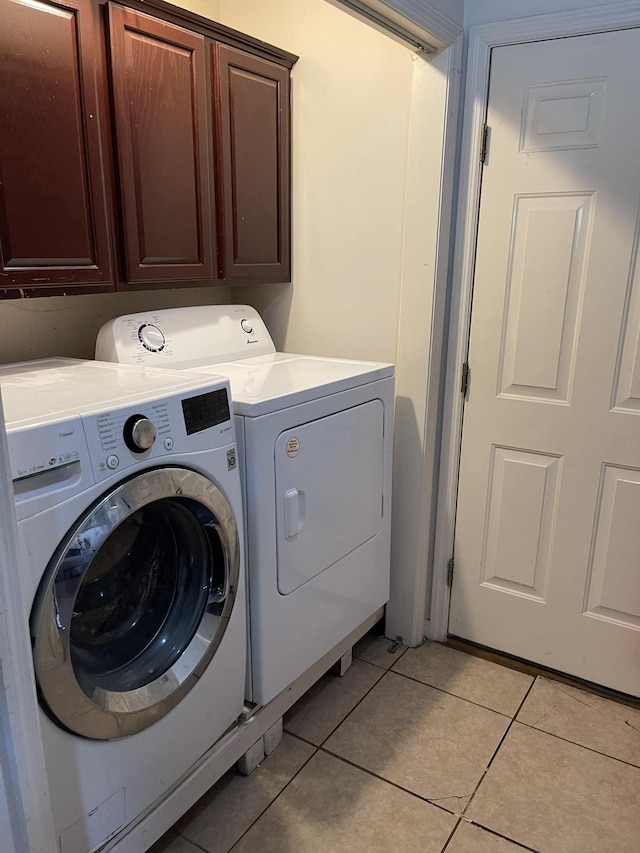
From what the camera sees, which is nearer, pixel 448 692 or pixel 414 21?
pixel 414 21

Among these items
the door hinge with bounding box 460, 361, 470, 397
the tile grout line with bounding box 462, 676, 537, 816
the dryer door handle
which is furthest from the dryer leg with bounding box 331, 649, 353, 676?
the door hinge with bounding box 460, 361, 470, 397

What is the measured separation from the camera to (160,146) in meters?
1.75

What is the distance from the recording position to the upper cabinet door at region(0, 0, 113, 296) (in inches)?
55.6

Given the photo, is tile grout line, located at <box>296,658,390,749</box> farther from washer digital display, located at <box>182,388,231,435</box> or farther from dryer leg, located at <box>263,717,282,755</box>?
washer digital display, located at <box>182,388,231,435</box>

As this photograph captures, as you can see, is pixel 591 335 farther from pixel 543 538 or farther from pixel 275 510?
pixel 275 510

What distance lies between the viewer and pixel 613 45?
169cm

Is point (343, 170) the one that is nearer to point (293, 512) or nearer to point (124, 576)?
point (293, 512)

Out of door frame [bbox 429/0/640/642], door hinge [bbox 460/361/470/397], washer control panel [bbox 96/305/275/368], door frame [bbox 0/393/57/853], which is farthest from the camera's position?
door hinge [bbox 460/361/470/397]

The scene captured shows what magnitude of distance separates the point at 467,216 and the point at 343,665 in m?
1.53

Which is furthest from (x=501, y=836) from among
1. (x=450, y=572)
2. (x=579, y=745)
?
(x=450, y=572)

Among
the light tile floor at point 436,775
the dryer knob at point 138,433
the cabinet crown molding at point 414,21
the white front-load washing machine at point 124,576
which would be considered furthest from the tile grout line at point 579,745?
the cabinet crown molding at point 414,21

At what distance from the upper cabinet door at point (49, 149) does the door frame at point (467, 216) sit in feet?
3.52

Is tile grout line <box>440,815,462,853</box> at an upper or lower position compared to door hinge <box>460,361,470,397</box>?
lower

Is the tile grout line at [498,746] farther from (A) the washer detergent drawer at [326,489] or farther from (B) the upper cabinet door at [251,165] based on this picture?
(B) the upper cabinet door at [251,165]
